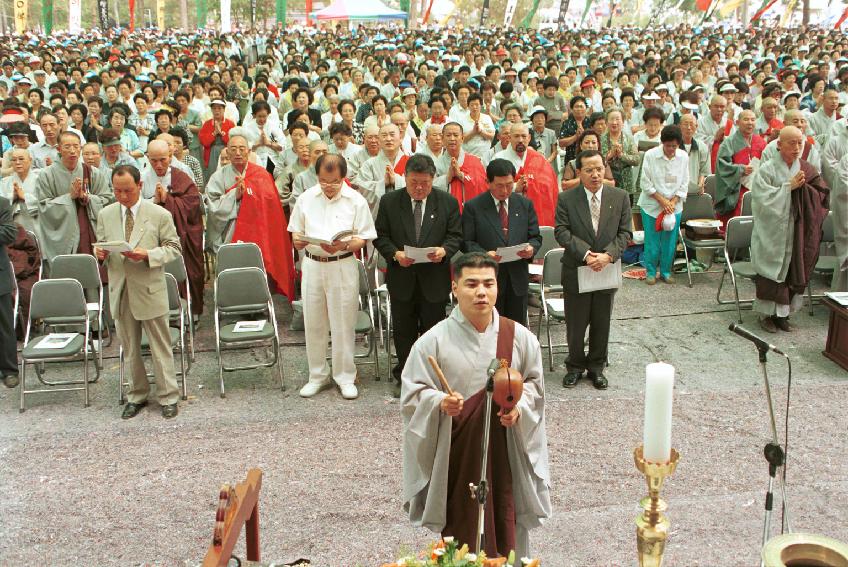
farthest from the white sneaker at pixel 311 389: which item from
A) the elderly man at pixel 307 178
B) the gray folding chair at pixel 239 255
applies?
the elderly man at pixel 307 178

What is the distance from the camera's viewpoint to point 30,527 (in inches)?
178

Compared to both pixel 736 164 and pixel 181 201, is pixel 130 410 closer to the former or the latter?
pixel 181 201

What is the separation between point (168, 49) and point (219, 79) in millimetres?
15157

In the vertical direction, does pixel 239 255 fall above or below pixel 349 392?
above

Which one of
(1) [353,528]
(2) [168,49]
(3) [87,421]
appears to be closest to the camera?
(1) [353,528]

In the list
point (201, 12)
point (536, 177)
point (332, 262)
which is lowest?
point (332, 262)

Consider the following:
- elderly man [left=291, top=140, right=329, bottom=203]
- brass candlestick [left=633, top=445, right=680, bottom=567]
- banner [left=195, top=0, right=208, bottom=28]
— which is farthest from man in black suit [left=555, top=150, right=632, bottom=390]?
banner [left=195, top=0, right=208, bottom=28]

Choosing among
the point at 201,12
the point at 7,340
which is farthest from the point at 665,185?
the point at 201,12

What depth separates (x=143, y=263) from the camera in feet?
18.7

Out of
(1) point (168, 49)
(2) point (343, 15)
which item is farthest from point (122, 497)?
(1) point (168, 49)

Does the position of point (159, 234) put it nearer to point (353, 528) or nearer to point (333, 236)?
point (333, 236)

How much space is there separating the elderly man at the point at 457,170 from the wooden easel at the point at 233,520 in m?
4.27

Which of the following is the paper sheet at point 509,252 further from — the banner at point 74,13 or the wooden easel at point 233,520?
the banner at point 74,13

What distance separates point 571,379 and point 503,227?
122cm
